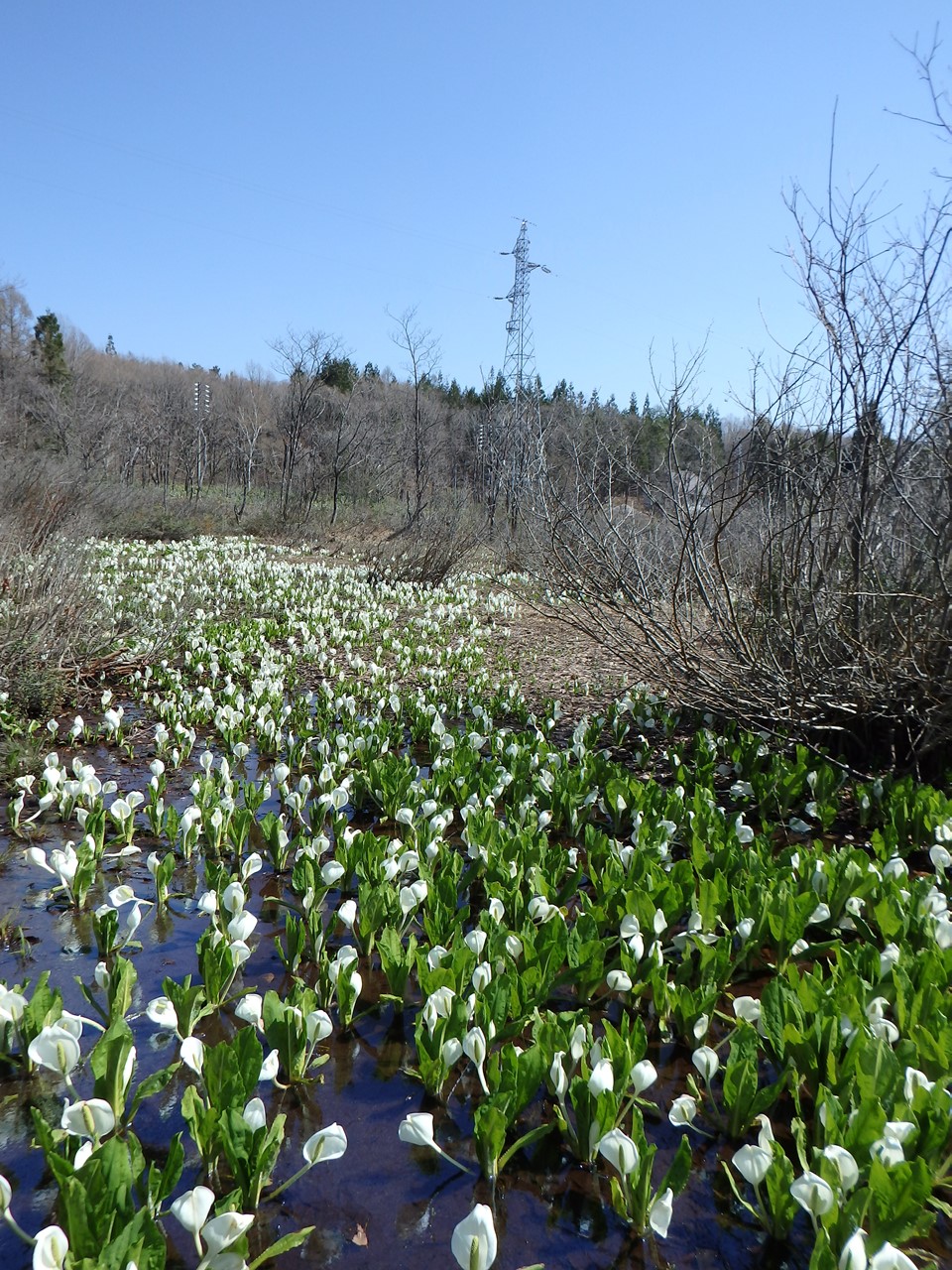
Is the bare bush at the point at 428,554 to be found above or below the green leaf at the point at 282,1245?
above

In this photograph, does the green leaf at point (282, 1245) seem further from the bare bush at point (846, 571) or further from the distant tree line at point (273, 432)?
the distant tree line at point (273, 432)

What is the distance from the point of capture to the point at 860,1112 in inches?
77.9

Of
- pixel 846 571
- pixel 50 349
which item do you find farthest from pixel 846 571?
pixel 50 349

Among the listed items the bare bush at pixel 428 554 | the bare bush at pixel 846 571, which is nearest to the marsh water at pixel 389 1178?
the bare bush at pixel 846 571

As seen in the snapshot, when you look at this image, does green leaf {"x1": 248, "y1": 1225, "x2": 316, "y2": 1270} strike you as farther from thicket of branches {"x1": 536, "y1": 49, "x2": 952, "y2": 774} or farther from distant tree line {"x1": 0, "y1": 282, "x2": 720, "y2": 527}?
distant tree line {"x1": 0, "y1": 282, "x2": 720, "y2": 527}

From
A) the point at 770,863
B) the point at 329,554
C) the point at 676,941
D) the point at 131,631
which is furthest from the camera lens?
the point at 329,554

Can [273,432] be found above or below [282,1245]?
above

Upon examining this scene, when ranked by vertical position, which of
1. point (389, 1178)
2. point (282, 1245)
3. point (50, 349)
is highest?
point (50, 349)

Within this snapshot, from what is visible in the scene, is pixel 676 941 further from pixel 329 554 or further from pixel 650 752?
pixel 329 554

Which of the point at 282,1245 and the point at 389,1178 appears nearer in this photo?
the point at 282,1245

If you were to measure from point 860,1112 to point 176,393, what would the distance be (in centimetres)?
4514

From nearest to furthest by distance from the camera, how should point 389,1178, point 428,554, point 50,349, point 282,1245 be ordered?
point 282,1245 → point 389,1178 → point 428,554 → point 50,349

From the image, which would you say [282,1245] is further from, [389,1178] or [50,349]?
[50,349]

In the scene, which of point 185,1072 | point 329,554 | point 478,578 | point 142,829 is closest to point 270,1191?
point 185,1072
